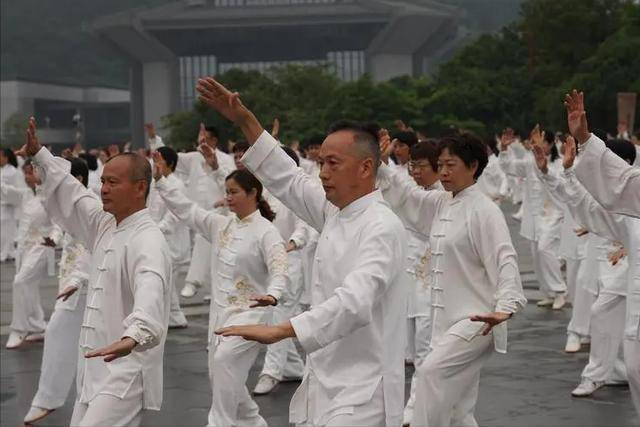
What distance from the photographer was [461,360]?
714 cm

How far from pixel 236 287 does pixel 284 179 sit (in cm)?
283

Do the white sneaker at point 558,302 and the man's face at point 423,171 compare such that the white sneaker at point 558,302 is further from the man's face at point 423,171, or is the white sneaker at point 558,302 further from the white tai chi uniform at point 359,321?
the white tai chi uniform at point 359,321

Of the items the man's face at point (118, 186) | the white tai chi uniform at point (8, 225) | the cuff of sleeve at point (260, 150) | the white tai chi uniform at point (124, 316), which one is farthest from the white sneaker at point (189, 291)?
the cuff of sleeve at point (260, 150)

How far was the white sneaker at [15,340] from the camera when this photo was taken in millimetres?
13117

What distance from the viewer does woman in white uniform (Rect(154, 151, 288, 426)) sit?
8.38 meters

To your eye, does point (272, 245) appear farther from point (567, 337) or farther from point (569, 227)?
point (569, 227)

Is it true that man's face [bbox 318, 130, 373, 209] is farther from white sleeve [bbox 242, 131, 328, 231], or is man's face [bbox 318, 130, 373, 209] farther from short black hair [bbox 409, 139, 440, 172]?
short black hair [bbox 409, 139, 440, 172]

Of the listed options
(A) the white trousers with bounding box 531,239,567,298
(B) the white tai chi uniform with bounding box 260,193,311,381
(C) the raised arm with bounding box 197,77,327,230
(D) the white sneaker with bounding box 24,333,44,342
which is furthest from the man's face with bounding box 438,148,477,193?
(A) the white trousers with bounding box 531,239,567,298

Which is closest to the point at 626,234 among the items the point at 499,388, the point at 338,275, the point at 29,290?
the point at 499,388

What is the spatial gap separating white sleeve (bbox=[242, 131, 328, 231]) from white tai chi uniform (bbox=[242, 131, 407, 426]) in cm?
36

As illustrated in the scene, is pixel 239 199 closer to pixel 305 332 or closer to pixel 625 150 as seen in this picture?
pixel 625 150

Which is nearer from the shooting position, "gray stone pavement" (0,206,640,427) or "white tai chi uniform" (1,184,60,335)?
"gray stone pavement" (0,206,640,427)

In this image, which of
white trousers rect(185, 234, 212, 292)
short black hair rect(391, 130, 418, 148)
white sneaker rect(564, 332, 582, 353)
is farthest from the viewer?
white trousers rect(185, 234, 212, 292)

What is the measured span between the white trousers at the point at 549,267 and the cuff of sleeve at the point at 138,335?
9.48 metres
